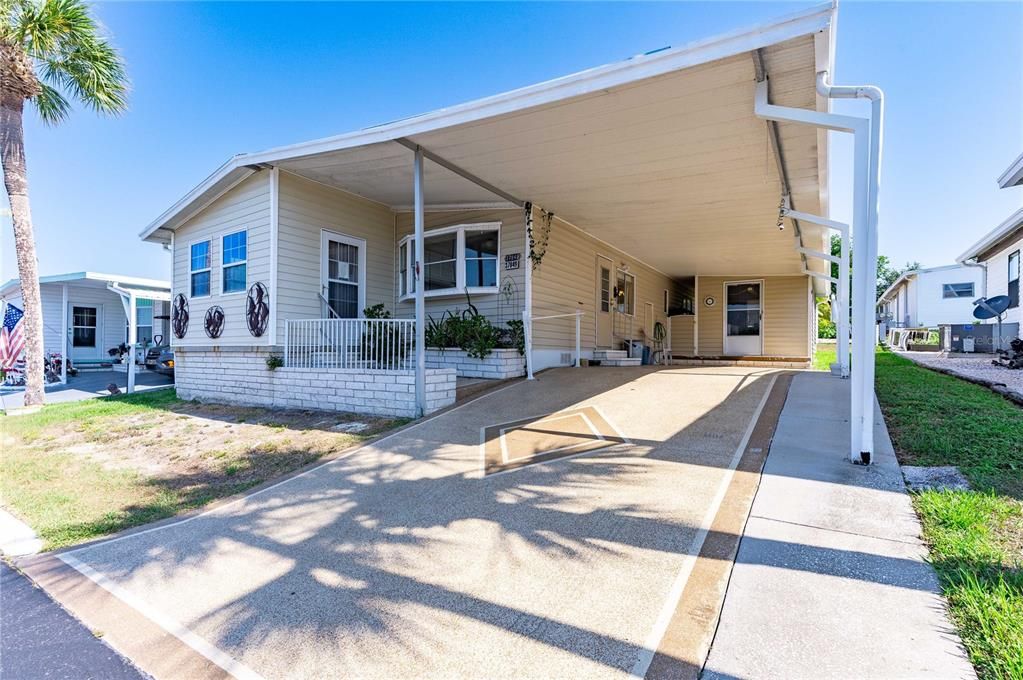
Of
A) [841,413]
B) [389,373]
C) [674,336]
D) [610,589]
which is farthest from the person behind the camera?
[674,336]

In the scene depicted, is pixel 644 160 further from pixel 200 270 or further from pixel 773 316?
pixel 773 316

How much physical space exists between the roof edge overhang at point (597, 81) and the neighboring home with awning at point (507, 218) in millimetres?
17

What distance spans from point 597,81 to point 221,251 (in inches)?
318

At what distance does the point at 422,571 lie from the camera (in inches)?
105

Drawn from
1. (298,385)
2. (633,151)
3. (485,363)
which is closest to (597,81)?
(633,151)

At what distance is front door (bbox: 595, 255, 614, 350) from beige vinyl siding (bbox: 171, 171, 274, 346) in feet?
22.8

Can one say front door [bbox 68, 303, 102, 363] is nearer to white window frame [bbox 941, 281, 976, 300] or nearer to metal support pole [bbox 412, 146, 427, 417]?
metal support pole [bbox 412, 146, 427, 417]

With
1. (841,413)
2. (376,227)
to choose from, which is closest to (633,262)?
(376,227)

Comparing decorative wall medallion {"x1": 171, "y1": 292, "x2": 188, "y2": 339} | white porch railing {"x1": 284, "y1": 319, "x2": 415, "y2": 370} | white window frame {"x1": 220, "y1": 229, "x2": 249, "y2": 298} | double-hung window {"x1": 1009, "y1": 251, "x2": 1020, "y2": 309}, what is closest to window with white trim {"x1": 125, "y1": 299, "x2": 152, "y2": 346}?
decorative wall medallion {"x1": 171, "y1": 292, "x2": 188, "y2": 339}

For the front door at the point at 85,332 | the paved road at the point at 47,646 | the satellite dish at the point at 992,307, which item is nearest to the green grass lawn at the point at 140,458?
the paved road at the point at 47,646

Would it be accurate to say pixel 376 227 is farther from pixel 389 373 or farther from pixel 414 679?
pixel 414 679

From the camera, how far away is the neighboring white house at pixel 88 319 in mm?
17359

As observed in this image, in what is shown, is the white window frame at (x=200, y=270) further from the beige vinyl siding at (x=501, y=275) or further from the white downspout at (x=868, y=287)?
the white downspout at (x=868, y=287)

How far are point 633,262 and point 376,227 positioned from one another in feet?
23.2
